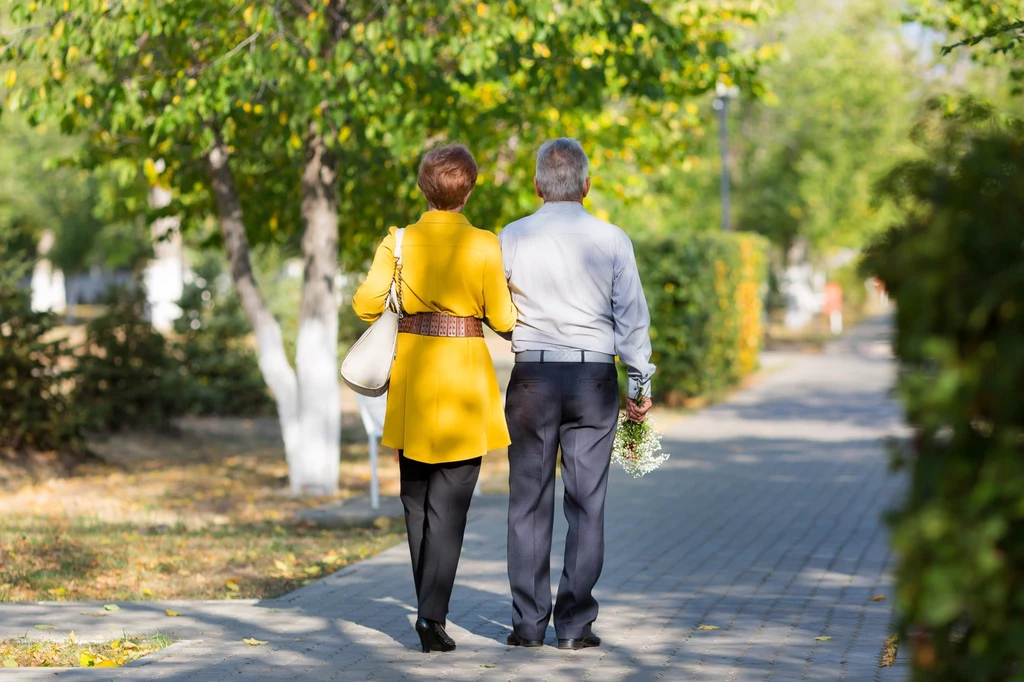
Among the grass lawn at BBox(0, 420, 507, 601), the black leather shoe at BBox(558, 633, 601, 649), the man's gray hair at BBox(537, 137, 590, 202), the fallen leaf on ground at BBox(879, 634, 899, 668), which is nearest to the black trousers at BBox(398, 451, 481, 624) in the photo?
the black leather shoe at BBox(558, 633, 601, 649)

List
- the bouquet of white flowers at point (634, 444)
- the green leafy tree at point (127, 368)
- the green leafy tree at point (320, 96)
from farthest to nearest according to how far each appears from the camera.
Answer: the green leafy tree at point (127, 368), the green leafy tree at point (320, 96), the bouquet of white flowers at point (634, 444)

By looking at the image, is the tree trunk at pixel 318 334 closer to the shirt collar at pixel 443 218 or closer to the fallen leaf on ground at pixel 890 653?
the shirt collar at pixel 443 218

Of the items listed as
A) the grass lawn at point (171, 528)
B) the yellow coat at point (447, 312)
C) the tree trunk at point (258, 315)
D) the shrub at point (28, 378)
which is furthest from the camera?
the shrub at point (28, 378)

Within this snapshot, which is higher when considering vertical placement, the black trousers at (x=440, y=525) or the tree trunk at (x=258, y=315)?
the tree trunk at (x=258, y=315)

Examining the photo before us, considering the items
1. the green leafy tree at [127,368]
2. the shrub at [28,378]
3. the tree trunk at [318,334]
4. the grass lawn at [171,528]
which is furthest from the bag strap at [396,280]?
the green leafy tree at [127,368]

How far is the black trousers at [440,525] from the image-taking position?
5.37m

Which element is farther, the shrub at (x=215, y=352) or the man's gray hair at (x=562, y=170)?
the shrub at (x=215, y=352)

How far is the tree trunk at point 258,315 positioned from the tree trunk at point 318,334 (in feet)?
0.36

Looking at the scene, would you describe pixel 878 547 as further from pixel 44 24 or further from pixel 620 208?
pixel 620 208

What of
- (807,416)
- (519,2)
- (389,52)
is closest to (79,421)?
(389,52)

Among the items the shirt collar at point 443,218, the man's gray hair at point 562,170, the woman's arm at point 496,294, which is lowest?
the woman's arm at point 496,294

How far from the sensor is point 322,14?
30.9ft

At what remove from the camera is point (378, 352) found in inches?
210

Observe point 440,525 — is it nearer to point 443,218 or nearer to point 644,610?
point 443,218
